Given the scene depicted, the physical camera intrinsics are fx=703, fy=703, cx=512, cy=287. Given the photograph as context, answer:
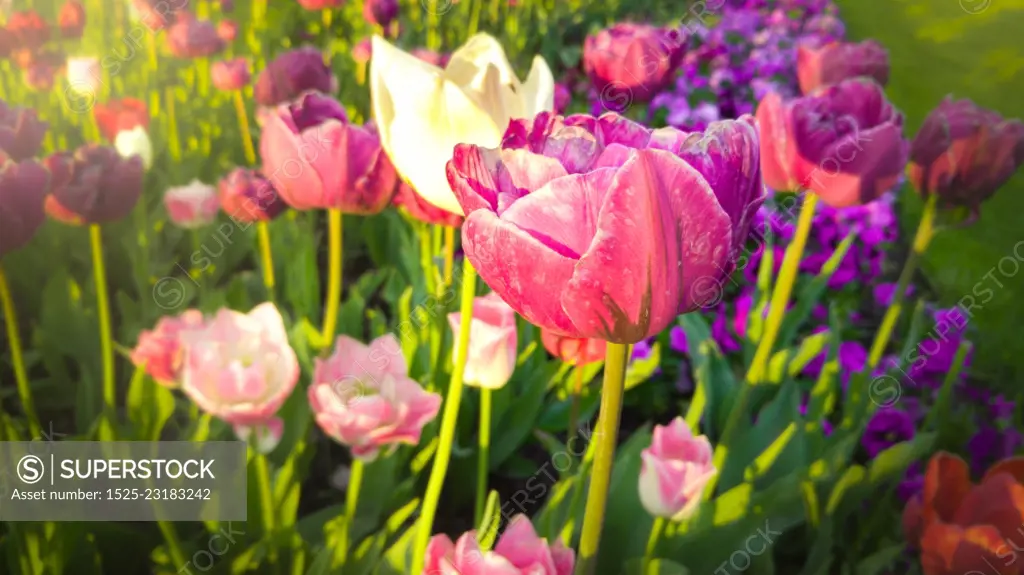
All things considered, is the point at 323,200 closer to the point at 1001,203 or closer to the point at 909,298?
the point at 909,298

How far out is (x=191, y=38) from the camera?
201 cm

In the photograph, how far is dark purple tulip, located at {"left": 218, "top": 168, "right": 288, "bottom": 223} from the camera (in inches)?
48.3

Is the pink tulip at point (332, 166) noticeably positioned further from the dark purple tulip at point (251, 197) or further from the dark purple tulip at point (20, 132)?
the dark purple tulip at point (20, 132)

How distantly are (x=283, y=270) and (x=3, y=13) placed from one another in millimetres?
1331

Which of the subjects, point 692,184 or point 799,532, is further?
point 799,532

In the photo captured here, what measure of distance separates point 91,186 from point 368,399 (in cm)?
56

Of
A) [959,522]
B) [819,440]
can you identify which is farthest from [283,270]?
[959,522]

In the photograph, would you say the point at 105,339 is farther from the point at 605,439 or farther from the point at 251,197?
the point at 605,439

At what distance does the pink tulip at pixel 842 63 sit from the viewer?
1.32m

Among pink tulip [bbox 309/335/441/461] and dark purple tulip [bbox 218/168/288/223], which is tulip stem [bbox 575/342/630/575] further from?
dark purple tulip [bbox 218/168/288/223]

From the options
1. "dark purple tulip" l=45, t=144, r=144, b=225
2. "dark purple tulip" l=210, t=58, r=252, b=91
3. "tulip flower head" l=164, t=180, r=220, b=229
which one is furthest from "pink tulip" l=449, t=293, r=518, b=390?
"dark purple tulip" l=210, t=58, r=252, b=91

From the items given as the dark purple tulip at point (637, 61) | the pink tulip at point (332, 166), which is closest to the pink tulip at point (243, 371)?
the pink tulip at point (332, 166)

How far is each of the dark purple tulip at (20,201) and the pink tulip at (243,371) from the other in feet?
0.74

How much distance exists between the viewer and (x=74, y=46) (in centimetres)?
296
